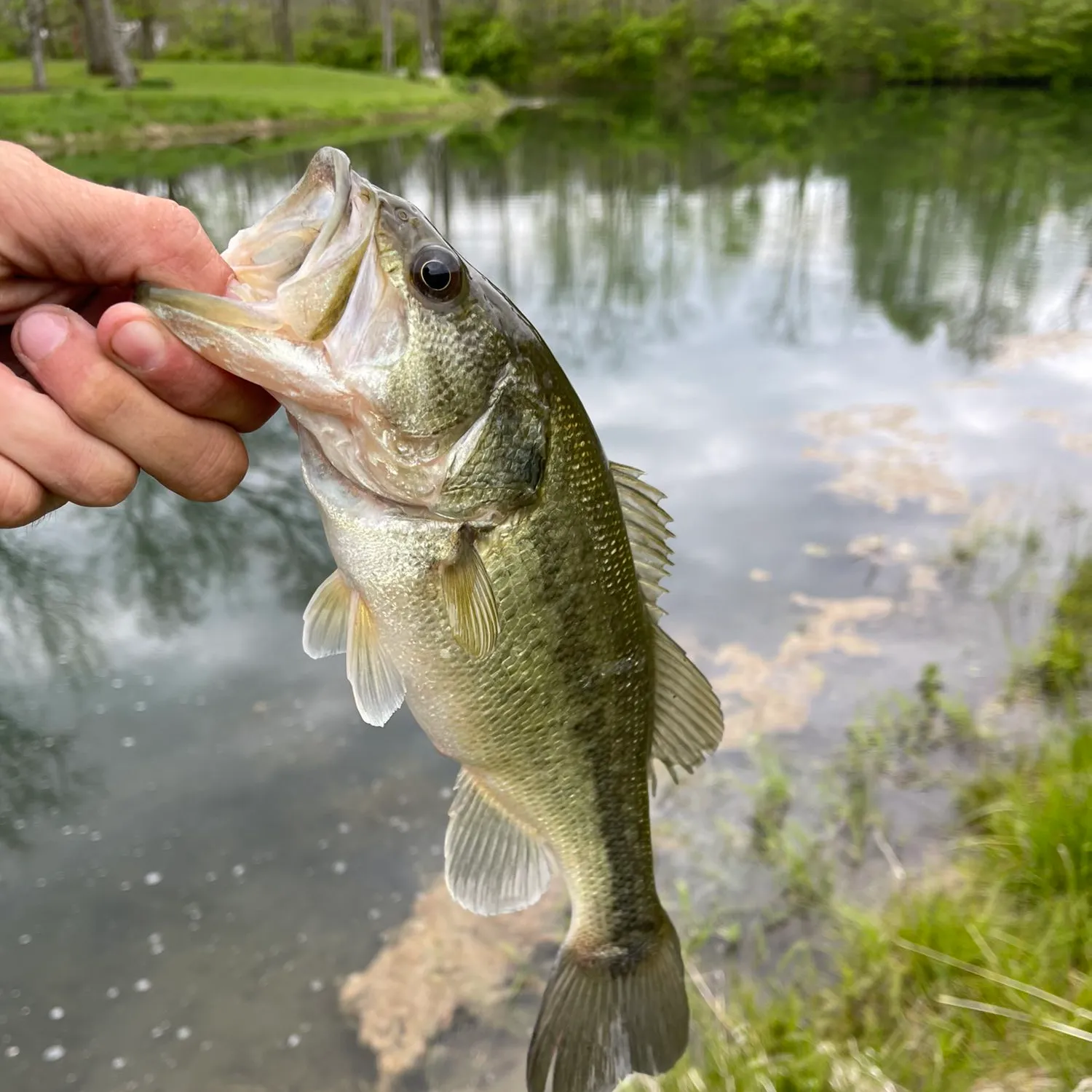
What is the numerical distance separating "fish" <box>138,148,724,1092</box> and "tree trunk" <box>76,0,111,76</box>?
130ft

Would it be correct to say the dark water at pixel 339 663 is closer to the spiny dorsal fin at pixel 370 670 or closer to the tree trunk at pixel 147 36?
A: the spiny dorsal fin at pixel 370 670

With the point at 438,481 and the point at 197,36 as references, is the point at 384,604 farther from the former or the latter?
the point at 197,36

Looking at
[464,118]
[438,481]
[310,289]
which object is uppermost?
[310,289]

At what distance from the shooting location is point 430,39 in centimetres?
4597

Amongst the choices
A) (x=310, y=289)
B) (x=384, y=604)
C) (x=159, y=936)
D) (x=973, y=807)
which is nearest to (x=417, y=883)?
(x=159, y=936)

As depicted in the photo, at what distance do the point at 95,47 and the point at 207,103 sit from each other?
13649 mm

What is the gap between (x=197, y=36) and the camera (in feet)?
184

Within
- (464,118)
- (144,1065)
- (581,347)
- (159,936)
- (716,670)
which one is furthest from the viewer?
(464,118)

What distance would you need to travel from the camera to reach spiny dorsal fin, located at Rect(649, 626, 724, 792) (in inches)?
79.0

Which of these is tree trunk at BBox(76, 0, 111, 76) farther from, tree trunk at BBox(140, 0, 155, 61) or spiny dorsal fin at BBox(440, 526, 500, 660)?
spiny dorsal fin at BBox(440, 526, 500, 660)

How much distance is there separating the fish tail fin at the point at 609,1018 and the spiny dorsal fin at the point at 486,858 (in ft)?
0.79

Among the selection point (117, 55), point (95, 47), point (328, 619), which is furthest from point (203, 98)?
point (328, 619)

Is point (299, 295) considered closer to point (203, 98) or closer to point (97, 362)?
point (97, 362)

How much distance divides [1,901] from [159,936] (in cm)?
82
